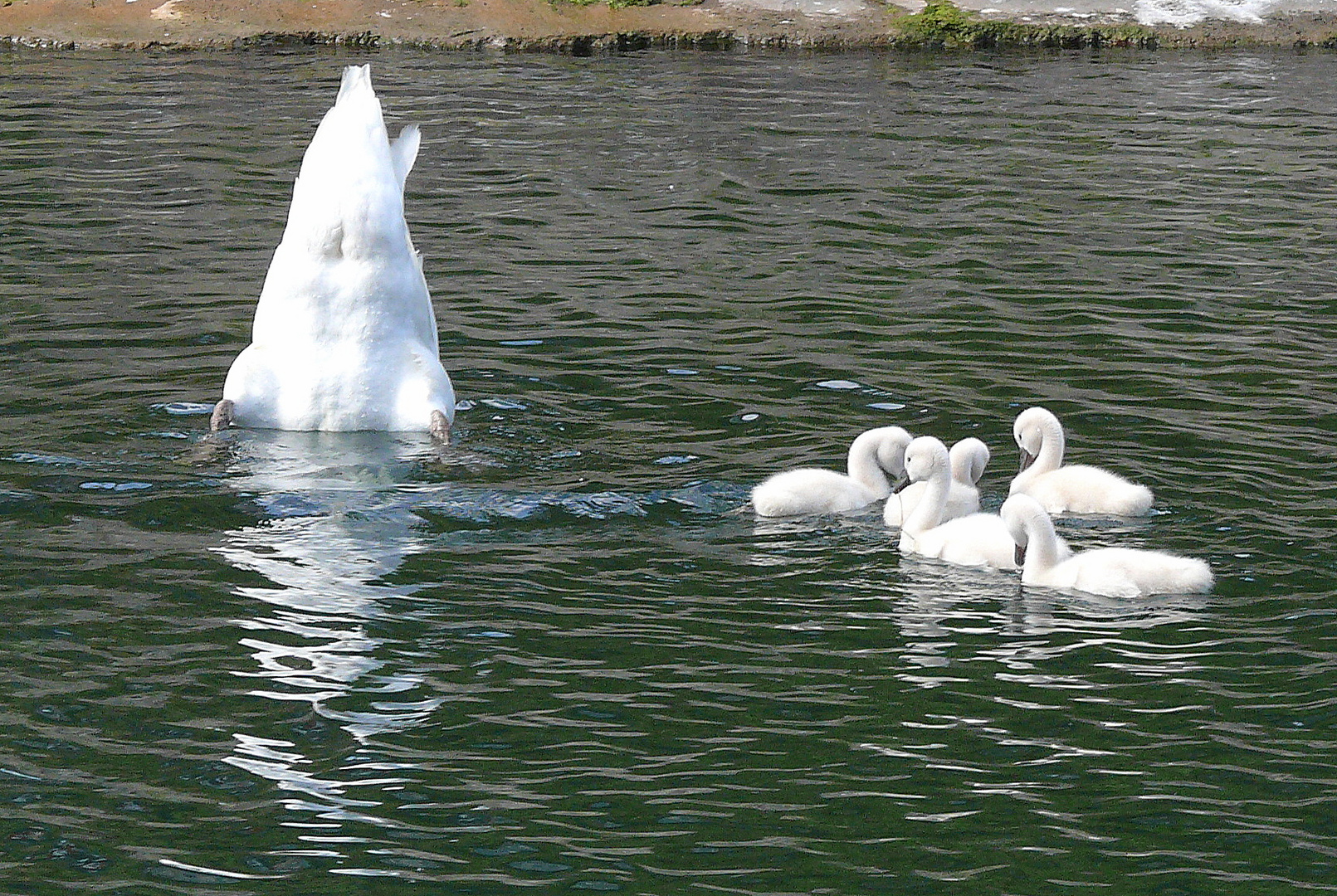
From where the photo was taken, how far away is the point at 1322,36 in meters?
24.1

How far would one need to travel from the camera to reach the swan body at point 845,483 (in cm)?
838

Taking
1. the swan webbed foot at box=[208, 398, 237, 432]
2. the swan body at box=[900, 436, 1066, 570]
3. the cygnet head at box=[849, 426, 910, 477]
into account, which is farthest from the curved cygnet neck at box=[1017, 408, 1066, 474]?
the swan webbed foot at box=[208, 398, 237, 432]

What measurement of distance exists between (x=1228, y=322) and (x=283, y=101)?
10.9m

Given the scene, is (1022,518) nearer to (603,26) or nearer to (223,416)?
(223,416)

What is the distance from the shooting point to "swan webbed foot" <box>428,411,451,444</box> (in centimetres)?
945

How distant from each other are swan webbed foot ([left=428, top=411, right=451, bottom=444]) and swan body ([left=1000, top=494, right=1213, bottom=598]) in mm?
2960

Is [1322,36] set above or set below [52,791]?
above

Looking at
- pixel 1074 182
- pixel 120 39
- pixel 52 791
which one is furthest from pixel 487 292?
pixel 120 39

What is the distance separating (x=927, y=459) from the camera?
834 centimetres

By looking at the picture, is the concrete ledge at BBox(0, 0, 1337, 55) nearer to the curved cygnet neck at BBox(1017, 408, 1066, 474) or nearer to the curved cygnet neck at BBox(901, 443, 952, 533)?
the curved cygnet neck at BBox(1017, 408, 1066, 474)

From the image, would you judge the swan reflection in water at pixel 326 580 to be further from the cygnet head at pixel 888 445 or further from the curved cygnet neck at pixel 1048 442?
the curved cygnet neck at pixel 1048 442

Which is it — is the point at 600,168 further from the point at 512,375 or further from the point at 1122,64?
the point at 1122,64

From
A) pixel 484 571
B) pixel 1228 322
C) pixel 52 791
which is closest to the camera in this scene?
pixel 52 791

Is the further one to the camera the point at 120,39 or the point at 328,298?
the point at 120,39
